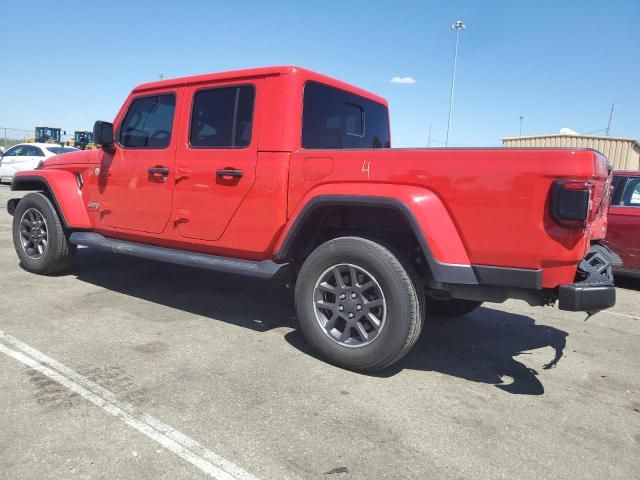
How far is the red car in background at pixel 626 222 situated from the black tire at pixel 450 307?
2.86 m

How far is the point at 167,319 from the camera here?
4.18m

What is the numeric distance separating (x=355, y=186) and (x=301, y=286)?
0.81 metres

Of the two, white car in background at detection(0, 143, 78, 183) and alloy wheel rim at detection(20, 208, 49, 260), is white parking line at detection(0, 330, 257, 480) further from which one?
white car in background at detection(0, 143, 78, 183)

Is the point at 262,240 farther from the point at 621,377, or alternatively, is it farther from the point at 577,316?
the point at 577,316

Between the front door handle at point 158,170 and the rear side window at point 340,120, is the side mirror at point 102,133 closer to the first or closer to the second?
the front door handle at point 158,170

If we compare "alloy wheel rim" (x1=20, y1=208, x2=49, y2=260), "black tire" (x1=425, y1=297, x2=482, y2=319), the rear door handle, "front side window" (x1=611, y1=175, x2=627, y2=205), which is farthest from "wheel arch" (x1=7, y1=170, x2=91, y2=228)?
"front side window" (x1=611, y1=175, x2=627, y2=205)

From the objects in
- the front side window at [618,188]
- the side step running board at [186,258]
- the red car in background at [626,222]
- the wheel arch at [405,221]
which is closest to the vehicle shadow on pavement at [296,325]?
the side step running board at [186,258]

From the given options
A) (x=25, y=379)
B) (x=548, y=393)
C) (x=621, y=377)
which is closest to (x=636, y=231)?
(x=621, y=377)

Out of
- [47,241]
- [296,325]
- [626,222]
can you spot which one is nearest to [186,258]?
[296,325]

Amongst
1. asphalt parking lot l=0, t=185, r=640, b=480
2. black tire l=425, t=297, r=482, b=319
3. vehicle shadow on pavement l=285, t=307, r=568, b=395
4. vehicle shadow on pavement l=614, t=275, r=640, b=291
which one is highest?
black tire l=425, t=297, r=482, b=319

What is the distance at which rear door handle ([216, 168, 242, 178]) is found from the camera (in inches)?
145

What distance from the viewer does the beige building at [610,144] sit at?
17.8m

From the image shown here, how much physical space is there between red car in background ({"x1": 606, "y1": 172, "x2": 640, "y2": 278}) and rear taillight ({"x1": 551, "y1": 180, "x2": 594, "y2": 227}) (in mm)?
4320

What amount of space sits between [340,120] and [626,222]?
4.38 meters
